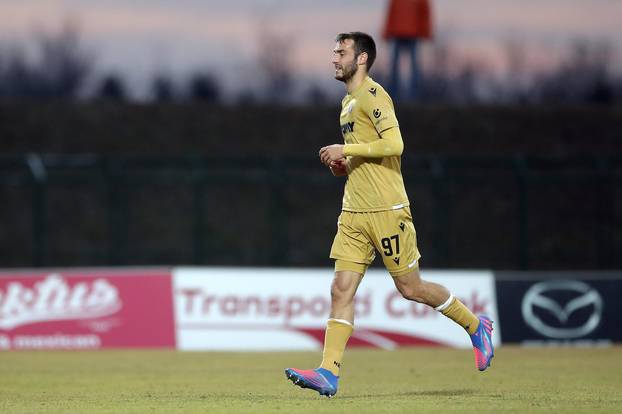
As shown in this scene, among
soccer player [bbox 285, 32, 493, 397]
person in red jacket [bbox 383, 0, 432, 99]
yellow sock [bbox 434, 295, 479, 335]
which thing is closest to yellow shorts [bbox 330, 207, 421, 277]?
soccer player [bbox 285, 32, 493, 397]

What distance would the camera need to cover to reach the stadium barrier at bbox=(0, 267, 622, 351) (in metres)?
17.4

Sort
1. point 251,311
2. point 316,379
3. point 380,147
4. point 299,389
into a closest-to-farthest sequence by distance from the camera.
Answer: point 316,379 → point 380,147 → point 299,389 → point 251,311

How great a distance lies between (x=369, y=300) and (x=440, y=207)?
6.72 metres

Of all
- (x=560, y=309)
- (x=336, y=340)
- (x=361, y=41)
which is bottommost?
(x=560, y=309)

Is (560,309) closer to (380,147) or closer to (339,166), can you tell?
(339,166)

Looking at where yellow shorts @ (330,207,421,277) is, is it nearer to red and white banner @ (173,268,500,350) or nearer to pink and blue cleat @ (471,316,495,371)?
pink and blue cleat @ (471,316,495,371)

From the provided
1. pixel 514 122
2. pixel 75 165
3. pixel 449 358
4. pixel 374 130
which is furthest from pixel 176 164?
pixel 374 130

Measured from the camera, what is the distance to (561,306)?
58.3ft

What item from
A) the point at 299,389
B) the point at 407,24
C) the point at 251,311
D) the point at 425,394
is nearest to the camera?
the point at 425,394

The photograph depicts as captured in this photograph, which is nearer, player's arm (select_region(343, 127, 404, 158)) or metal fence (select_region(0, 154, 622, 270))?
player's arm (select_region(343, 127, 404, 158))

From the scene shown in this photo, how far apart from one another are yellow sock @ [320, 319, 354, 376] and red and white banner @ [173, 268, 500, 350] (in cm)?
786

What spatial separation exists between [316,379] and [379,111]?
209cm

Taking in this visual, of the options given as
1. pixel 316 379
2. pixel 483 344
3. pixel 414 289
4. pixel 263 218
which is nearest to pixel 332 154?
pixel 414 289

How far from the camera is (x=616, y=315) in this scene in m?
17.9
